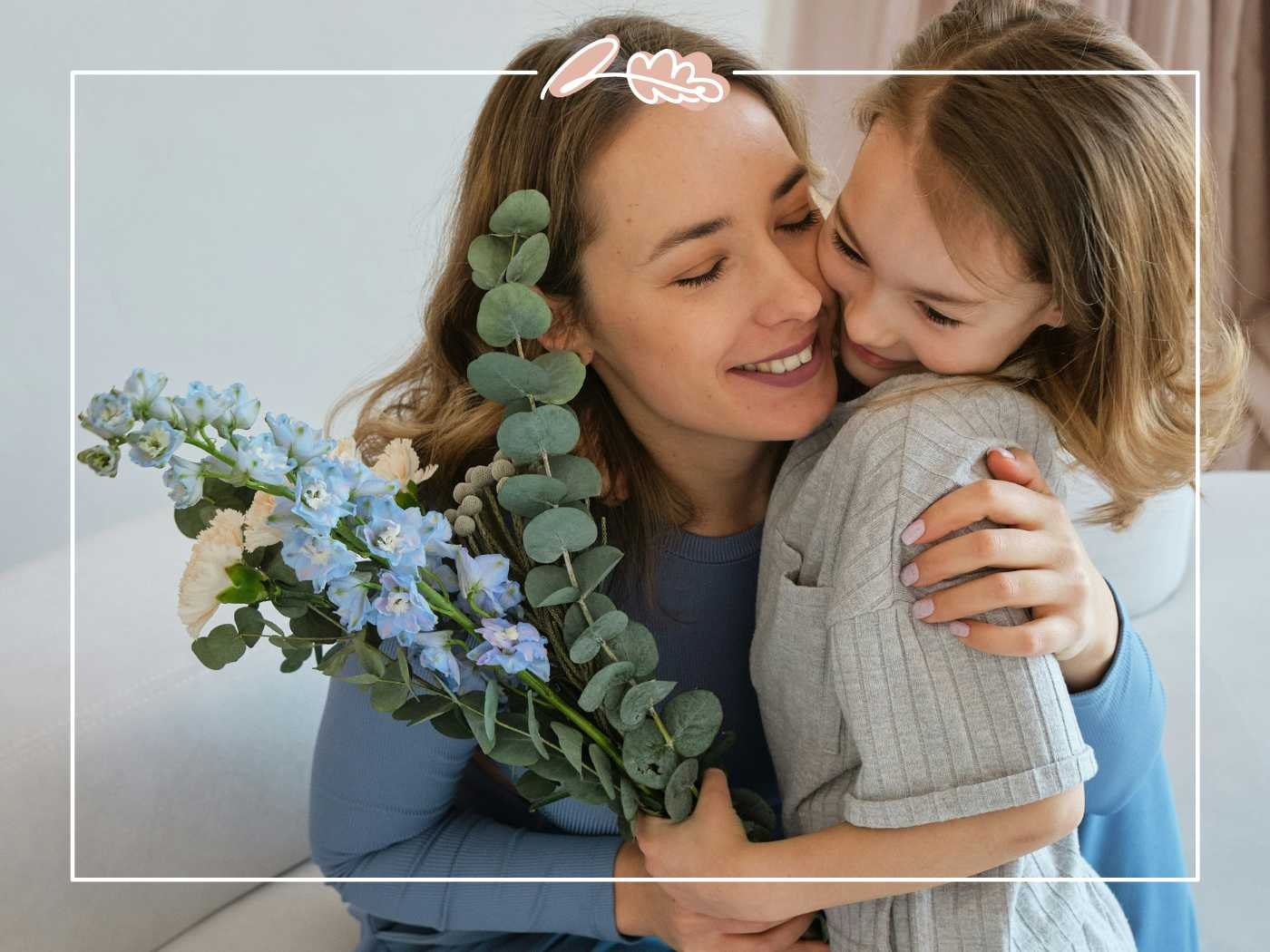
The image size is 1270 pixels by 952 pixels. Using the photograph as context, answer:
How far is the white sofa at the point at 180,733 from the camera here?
0.77 meters

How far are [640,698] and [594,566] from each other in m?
0.08

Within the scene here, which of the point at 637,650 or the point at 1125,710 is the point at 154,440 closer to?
the point at 637,650

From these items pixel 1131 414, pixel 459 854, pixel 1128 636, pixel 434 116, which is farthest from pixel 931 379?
→ pixel 459 854

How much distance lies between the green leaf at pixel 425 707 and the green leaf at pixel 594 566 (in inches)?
4.0

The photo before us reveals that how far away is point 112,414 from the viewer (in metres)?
0.56

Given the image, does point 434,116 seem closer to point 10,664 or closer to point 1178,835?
point 10,664

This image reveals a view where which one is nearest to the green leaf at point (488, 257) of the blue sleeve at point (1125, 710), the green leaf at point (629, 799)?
the green leaf at point (629, 799)

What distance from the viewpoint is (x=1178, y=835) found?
0.78 meters

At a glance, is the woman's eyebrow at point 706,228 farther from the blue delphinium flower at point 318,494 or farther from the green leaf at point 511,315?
the blue delphinium flower at point 318,494

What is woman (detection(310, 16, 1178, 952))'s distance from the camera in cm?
69

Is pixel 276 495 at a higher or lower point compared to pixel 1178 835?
higher

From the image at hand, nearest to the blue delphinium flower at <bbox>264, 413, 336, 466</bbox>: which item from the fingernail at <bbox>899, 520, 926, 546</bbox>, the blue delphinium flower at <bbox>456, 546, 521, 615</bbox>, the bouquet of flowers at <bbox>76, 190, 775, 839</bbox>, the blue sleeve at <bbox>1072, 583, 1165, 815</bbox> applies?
the bouquet of flowers at <bbox>76, 190, 775, 839</bbox>

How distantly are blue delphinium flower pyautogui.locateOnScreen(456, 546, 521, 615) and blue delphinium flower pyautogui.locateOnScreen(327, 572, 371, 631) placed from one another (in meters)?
0.05

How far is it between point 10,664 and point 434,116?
1.51ft
